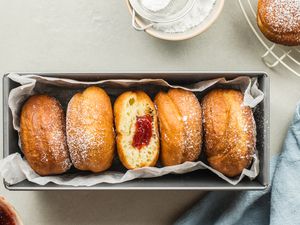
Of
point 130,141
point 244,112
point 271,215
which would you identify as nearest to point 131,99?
point 130,141

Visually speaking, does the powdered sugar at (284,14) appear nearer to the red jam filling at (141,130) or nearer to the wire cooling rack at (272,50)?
the wire cooling rack at (272,50)

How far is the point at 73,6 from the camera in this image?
1230mm

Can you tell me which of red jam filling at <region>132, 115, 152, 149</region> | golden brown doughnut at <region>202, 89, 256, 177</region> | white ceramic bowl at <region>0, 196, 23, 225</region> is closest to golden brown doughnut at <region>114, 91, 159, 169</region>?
red jam filling at <region>132, 115, 152, 149</region>

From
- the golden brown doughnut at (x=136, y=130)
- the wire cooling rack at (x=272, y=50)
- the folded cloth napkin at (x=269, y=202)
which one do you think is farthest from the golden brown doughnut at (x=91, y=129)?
the wire cooling rack at (x=272, y=50)

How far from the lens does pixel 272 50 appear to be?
123cm

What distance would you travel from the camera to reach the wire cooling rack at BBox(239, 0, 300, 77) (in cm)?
122

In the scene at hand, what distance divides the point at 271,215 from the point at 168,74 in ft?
1.17

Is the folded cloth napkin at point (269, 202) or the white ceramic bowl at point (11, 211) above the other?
the white ceramic bowl at point (11, 211)

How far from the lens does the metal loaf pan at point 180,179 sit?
107cm

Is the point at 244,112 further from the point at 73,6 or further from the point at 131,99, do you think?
the point at 73,6

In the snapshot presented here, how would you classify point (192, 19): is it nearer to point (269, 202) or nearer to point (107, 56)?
point (107, 56)

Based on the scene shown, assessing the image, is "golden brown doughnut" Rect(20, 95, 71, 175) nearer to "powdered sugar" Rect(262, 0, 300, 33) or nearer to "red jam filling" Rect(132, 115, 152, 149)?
"red jam filling" Rect(132, 115, 152, 149)

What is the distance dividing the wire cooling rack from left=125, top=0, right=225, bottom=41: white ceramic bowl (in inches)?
3.0

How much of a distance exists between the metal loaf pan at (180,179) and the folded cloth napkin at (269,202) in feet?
0.33
